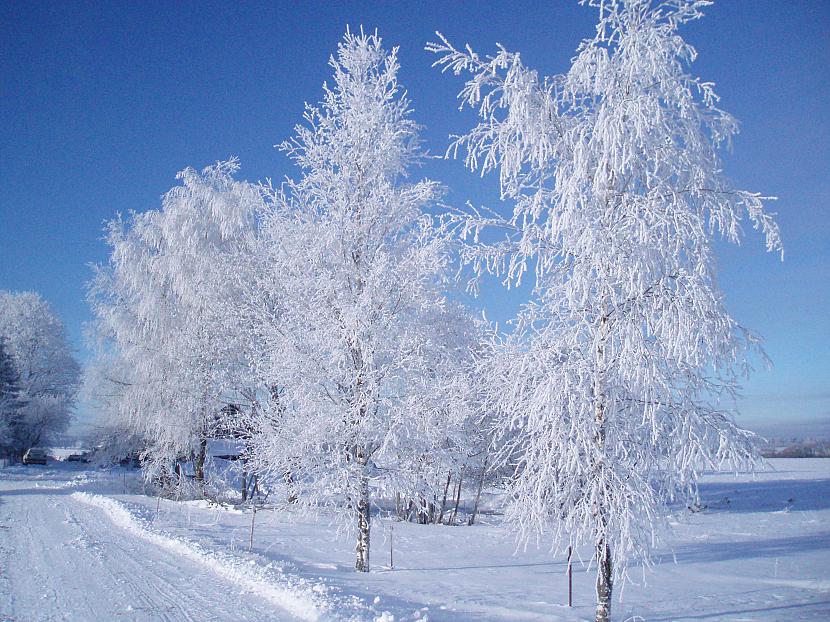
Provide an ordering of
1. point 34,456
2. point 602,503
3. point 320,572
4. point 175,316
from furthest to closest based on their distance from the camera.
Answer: point 34,456 → point 175,316 → point 320,572 → point 602,503

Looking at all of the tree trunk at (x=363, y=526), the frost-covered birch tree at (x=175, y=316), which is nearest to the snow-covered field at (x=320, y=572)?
the tree trunk at (x=363, y=526)

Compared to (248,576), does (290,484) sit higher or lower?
higher

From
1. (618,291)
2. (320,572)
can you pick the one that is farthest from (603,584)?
(320,572)

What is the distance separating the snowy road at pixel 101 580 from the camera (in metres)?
7.09

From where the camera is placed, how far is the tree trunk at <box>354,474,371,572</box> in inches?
392

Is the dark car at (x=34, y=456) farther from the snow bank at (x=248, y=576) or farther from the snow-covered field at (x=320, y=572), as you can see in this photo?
the snow bank at (x=248, y=576)

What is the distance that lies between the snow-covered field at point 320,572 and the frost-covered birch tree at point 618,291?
124 centimetres

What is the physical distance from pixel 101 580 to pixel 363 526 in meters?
4.36

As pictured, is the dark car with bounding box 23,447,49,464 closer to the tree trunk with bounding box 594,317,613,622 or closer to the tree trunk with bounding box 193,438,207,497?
the tree trunk with bounding box 193,438,207,497

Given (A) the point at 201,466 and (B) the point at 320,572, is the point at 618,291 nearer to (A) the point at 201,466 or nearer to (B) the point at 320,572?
(B) the point at 320,572

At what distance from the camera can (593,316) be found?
22.2 ft

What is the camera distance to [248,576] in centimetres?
877

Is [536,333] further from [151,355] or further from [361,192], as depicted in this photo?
[151,355]

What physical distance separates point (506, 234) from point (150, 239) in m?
19.7
